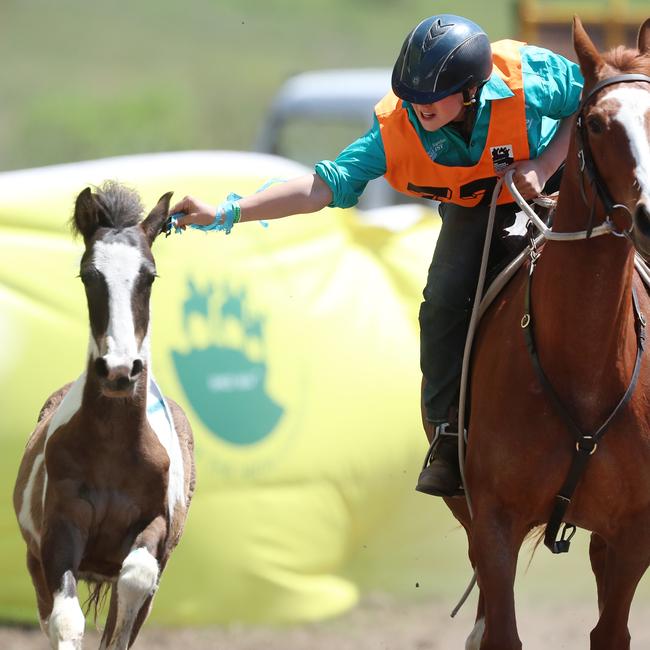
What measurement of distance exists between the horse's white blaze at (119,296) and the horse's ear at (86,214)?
0.16m

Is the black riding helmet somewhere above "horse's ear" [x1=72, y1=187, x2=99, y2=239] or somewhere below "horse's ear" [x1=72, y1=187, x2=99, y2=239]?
above

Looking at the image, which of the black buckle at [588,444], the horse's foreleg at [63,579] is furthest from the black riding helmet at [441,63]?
the horse's foreleg at [63,579]

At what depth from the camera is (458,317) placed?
16.3ft

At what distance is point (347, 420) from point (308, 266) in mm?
883

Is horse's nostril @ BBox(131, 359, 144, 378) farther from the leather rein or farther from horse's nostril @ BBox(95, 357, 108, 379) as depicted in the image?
the leather rein

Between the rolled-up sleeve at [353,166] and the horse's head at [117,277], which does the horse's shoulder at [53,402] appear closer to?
the horse's head at [117,277]

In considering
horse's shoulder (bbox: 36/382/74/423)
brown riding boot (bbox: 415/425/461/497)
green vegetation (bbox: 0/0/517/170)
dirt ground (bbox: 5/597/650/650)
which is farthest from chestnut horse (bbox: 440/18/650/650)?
green vegetation (bbox: 0/0/517/170)

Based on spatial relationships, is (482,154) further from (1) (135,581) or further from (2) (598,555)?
(1) (135,581)

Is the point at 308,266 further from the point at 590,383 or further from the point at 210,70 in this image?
the point at 210,70

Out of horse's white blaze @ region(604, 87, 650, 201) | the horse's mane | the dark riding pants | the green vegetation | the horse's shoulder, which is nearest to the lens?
horse's white blaze @ region(604, 87, 650, 201)

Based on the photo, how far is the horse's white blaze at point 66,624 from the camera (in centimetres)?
440

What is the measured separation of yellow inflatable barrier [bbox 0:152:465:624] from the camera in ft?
21.7

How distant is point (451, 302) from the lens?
4.95m

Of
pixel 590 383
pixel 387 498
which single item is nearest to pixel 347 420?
pixel 387 498
